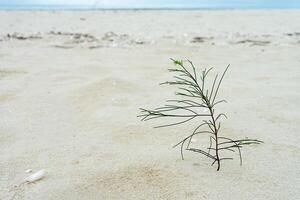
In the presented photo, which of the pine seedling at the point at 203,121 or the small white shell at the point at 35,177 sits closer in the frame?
the pine seedling at the point at 203,121

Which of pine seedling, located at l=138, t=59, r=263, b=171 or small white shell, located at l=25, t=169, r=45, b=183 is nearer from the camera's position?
pine seedling, located at l=138, t=59, r=263, b=171

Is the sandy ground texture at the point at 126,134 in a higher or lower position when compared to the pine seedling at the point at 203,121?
lower

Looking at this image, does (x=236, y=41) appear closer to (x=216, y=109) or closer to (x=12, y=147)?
(x=216, y=109)

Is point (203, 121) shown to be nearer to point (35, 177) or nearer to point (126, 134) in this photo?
point (126, 134)

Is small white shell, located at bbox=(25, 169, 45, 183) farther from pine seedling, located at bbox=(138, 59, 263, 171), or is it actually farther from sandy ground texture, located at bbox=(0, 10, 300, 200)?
pine seedling, located at bbox=(138, 59, 263, 171)

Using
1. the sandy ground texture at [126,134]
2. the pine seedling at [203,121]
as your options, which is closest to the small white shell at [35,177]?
the sandy ground texture at [126,134]

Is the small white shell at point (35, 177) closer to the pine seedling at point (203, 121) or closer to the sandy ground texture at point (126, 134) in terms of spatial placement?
the sandy ground texture at point (126, 134)

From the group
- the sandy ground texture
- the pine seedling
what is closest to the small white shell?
the sandy ground texture

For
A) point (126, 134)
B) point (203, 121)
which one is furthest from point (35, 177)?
point (203, 121)

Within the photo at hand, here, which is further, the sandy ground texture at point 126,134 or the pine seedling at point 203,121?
the sandy ground texture at point 126,134

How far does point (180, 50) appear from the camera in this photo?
4301 millimetres

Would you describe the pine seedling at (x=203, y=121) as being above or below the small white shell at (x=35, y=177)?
above

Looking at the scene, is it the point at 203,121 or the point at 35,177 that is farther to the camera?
the point at 203,121

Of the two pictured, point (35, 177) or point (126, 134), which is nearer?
point (35, 177)
